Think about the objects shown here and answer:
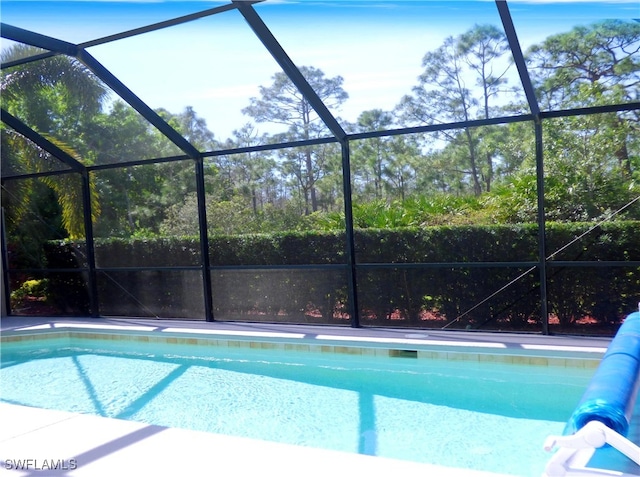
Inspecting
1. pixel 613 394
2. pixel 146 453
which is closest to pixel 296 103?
pixel 146 453

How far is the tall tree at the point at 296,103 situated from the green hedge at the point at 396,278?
1.57 m

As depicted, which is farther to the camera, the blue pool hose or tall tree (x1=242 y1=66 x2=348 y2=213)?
tall tree (x1=242 y1=66 x2=348 y2=213)

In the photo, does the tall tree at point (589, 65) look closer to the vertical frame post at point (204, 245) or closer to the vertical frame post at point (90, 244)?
the vertical frame post at point (204, 245)

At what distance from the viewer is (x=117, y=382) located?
20.5 ft

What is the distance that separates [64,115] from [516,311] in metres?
6.36

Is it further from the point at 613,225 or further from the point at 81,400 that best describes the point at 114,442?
the point at 613,225

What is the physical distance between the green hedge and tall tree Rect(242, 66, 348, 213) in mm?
1570

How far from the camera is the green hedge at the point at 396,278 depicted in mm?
6566

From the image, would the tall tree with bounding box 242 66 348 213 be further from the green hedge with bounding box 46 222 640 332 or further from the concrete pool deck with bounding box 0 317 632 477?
the concrete pool deck with bounding box 0 317 632 477

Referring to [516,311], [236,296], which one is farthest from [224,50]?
[516,311]

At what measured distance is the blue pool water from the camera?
4293 mm

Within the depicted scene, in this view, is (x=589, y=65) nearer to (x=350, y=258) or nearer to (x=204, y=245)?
(x=350, y=258)

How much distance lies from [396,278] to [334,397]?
2472mm

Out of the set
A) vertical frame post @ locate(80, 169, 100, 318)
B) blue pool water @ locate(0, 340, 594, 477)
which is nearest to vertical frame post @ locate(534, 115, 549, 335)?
blue pool water @ locate(0, 340, 594, 477)
